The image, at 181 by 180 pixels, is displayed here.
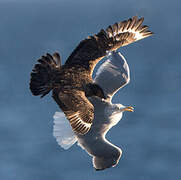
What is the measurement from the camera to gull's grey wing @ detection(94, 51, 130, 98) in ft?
39.9

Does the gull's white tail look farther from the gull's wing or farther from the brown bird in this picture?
the gull's wing

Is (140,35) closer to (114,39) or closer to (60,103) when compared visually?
(114,39)

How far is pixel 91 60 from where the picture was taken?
39.4 ft

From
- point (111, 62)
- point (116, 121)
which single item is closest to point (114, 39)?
point (111, 62)

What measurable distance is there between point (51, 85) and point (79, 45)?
1.49 m

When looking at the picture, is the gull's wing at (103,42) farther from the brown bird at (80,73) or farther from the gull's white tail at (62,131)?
the gull's white tail at (62,131)

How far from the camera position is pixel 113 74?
12.4m

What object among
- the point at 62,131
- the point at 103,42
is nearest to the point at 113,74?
the point at 103,42

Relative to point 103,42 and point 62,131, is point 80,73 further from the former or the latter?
point 62,131

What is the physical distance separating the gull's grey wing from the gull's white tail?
3.40ft

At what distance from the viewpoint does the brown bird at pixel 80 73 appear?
10680 mm

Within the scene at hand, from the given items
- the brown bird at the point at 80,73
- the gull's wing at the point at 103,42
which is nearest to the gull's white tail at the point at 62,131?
the brown bird at the point at 80,73

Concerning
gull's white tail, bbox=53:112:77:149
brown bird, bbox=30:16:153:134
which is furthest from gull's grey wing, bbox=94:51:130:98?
gull's white tail, bbox=53:112:77:149

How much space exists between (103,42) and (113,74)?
714 millimetres
